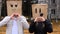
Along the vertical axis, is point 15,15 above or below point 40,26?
above

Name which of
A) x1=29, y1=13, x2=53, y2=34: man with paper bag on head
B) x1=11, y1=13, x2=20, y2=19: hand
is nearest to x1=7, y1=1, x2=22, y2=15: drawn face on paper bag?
x1=11, y1=13, x2=20, y2=19: hand

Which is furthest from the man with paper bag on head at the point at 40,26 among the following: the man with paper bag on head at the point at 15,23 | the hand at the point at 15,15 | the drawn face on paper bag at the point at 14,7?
the drawn face on paper bag at the point at 14,7

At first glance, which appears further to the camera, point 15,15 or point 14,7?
point 14,7

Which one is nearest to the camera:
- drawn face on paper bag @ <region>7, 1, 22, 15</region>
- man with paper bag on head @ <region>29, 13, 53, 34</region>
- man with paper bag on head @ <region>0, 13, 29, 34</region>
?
man with paper bag on head @ <region>29, 13, 53, 34</region>

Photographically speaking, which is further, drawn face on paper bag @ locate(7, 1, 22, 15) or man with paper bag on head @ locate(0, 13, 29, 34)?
drawn face on paper bag @ locate(7, 1, 22, 15)

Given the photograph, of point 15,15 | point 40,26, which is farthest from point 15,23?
point 40,26

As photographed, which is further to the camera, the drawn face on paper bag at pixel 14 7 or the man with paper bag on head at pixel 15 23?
the drawn face on paper bag at pixel 14 7

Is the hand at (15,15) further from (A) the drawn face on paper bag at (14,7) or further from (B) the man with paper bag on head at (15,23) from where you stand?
(A) the drawn face on paper bag at (14,7)

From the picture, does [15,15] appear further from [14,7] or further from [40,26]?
→ [40,26]

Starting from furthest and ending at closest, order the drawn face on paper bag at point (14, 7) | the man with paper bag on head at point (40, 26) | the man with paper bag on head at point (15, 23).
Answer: the drawn face on paper bag at point (14, 7)
the man with paper bag on head at point (15, 23)
the man with paper bag on head at point (40, 26)

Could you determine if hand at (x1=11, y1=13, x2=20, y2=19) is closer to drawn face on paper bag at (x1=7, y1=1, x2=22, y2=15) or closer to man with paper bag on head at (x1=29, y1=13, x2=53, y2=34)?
drawn face on paper bag at (x1=7, y1=1, x2=22, y2=15)

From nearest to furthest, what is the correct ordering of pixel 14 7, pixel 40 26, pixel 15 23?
pixel 40 26 → pixel 15 23 → pixel 14 7

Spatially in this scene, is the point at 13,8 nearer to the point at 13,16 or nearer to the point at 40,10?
the point at 13,16


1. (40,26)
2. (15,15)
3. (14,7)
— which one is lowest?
(40,26)
